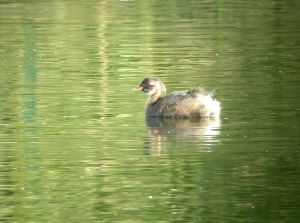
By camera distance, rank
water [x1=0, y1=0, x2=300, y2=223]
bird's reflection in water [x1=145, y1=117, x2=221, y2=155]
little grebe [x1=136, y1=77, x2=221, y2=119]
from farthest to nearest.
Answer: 1. little grebe [x1=136, y1=77, x2=221, y2=119]
2. bird's reflection in water [x1=145, y1=117, x2=221, y2=155]
3. water [x1=0, y1=0, x2=300, y2=223]

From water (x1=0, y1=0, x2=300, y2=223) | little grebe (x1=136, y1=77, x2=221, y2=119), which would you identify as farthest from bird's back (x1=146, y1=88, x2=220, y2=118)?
water (x1=0, y1=0, x2=300, y2=223)

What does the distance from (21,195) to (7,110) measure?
537cm

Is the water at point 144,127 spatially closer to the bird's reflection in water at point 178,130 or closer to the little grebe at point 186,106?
the bird's reflection in water at point 178,130

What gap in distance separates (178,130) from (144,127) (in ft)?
1.54

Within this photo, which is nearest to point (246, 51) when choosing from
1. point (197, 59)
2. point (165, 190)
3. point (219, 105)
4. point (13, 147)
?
point (197, 59)

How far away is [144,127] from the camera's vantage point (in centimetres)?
1809

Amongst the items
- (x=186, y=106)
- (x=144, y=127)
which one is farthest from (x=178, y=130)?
(x=186, y=106)

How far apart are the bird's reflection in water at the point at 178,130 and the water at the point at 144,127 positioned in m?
0.02

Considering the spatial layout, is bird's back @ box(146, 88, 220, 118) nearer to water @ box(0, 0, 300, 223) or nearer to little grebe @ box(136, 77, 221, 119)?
little grebe @ box(136, 77, 221, 119)

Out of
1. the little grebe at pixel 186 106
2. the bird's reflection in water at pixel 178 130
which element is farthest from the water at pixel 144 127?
the little grebe at pixel 186 106

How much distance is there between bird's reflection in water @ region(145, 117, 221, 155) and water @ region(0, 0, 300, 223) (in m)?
0.02

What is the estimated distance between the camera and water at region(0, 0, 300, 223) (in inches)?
531

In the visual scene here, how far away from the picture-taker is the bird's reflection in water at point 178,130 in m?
16.7

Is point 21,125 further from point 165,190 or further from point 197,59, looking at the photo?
point 197,59
